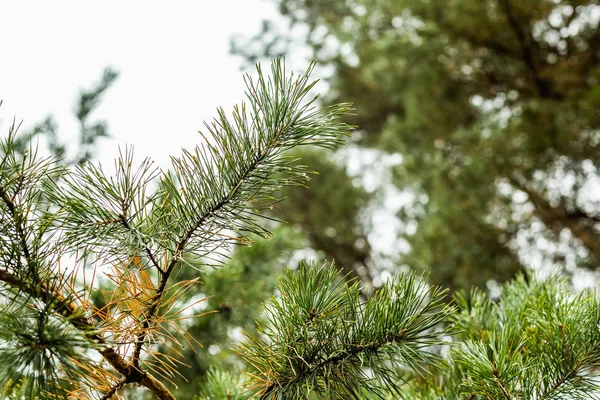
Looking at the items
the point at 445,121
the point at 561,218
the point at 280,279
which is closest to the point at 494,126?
the point at 445,121

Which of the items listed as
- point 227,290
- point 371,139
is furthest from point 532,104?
point 227,290

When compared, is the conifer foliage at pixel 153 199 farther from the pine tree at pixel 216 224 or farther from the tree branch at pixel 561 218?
the tree branch at pixel 561 218

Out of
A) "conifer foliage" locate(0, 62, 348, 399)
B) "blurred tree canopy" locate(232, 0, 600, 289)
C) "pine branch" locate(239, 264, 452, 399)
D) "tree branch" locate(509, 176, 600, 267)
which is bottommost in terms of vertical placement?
"pine branch" locate(239, 264, 452, 399)

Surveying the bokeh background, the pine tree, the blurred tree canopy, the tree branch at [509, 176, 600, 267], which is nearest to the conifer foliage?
the pine tree

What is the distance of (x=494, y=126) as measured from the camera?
10.9 feet

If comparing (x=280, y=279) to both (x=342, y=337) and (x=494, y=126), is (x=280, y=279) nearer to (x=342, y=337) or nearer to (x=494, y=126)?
(x=342, y=337)

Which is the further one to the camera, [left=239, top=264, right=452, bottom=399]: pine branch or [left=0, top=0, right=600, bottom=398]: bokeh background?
[left=0, top=0, right=600, bottom=398]: bokeh background

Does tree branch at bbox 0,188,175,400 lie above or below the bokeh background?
below

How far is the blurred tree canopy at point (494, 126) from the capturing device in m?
2.89

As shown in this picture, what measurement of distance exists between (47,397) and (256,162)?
254mm

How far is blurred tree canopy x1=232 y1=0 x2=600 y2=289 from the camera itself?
2.89 meters

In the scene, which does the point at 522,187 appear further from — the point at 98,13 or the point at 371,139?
the point at 98,13

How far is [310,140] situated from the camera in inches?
17.6

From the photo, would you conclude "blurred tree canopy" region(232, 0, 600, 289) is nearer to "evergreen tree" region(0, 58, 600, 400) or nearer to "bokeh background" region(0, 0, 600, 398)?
"bokeh background" region(0, 0, 600, 398)
